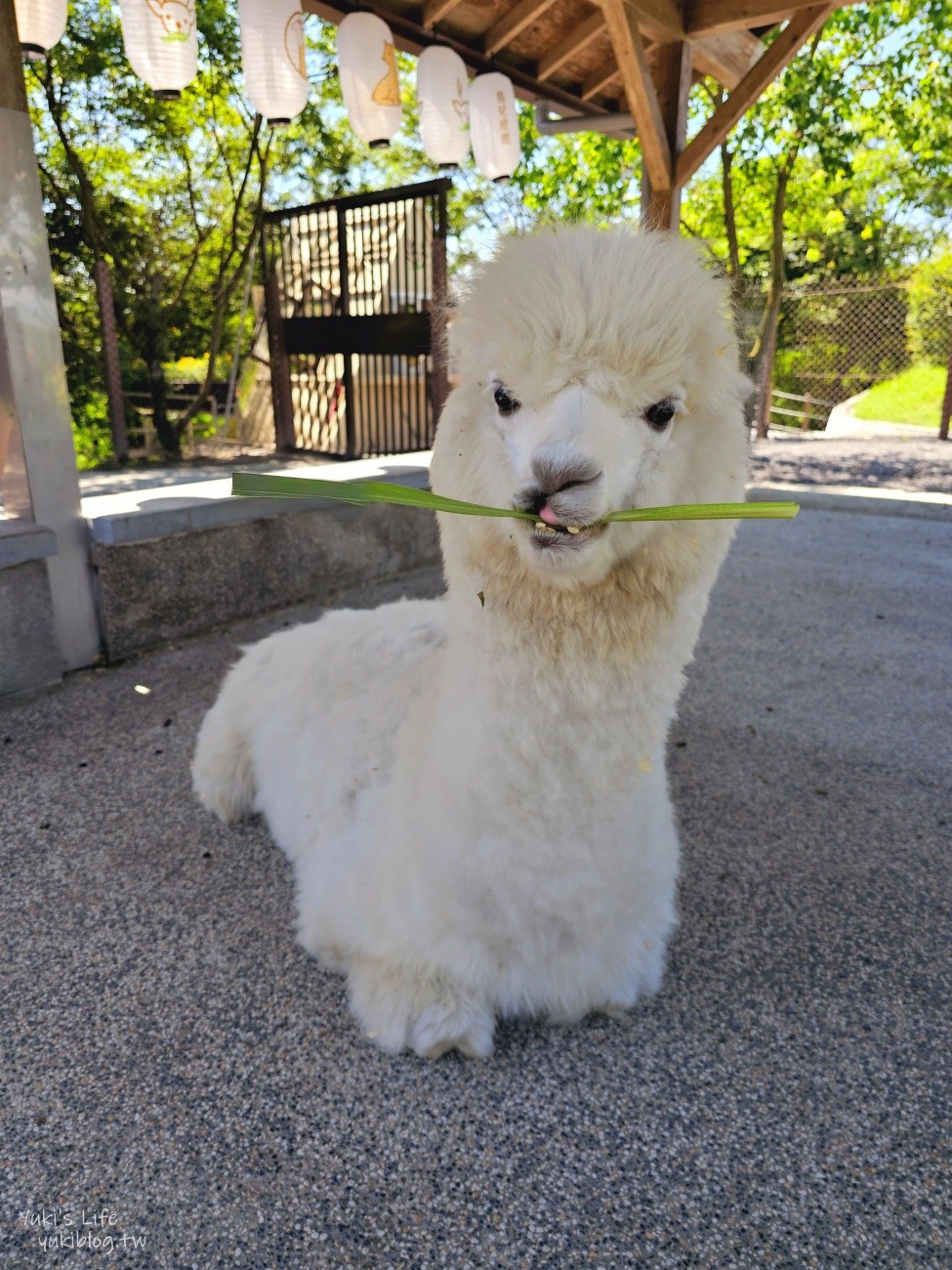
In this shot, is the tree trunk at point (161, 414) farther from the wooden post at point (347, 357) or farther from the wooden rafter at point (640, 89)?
the wooden rafter at point (640, 89)

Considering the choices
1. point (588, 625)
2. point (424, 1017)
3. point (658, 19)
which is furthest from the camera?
point (658, 19)

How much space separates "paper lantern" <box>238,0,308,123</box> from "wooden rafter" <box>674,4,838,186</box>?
197 cm

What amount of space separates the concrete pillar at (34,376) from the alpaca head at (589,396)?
235 centimetres

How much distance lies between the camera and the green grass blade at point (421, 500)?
3.66ft

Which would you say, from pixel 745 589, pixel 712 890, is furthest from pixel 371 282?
pixel 712 890

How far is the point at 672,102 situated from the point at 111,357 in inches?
186

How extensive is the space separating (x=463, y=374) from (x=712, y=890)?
147cm

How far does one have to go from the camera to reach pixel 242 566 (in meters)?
4.00

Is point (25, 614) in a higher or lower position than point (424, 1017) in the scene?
higher

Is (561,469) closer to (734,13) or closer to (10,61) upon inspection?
(10,61)

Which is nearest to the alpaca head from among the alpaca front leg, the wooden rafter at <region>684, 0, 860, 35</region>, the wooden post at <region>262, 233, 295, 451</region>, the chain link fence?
the alpaca front leg

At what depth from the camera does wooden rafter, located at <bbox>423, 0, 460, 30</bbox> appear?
4117mm

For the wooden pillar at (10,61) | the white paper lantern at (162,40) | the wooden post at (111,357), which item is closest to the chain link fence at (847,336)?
the wooden post at (111,357)

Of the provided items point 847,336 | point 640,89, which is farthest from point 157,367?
point 847,336
